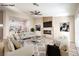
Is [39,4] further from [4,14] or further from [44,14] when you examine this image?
[4,14]

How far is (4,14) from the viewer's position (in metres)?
1.95

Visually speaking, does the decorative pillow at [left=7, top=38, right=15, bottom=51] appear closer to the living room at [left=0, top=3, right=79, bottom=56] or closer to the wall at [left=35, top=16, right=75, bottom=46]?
the living room at [left=0, top=3, right=79, bottom=56]

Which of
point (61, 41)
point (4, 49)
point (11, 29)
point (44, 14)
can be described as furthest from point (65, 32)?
point (4, 49)

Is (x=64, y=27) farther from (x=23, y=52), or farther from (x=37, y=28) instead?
(x=23, y=52)

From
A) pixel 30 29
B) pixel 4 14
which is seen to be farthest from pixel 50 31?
pixel 4 14

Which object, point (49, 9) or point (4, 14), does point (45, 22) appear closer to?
point (49, 9)

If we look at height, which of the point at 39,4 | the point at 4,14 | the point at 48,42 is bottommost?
the point at 48,42

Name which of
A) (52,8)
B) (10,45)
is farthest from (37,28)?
(10,45)

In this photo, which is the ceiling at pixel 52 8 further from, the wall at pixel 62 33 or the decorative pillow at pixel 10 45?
the decorative pillow at pixel 10 45

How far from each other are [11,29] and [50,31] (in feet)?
1.92

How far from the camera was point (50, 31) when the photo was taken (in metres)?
2.00

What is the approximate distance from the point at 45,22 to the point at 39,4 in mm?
282

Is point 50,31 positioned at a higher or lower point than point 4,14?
lower

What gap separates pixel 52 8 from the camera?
6.46 ft
